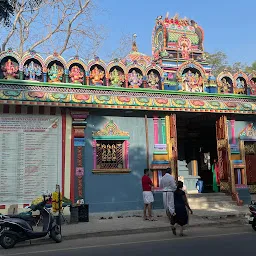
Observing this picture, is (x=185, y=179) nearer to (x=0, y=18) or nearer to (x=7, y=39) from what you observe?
(x=0, y=18)

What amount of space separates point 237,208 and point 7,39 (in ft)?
49.3

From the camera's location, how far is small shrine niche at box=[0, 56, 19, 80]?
11664 mm

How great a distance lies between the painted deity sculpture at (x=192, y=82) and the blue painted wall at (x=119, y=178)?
97.7 inches

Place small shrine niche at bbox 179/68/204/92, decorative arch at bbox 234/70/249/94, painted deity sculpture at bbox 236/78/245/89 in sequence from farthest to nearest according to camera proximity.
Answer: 1. painted deity sculpture at bbox 236/78/245/89
2. decorative arch at bbox 234/70/249/94
3. small shrine niche at bbox 179/68/204/92

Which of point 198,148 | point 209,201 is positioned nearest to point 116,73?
point 209,201

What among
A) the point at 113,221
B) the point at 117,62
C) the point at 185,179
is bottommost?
the point at 113,221

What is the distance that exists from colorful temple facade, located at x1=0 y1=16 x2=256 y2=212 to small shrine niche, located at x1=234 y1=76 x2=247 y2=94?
0.05m

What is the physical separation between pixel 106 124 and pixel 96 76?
1842 millimetres

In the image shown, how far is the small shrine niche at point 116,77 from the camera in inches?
511

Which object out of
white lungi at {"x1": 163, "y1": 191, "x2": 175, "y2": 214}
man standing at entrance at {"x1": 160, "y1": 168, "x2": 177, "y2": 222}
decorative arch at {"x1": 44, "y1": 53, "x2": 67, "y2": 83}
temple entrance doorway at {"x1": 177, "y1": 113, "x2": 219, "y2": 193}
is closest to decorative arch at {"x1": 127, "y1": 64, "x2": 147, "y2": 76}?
decorative arch at {"x1": 44, "y1": 53, "x2": 67, "y2": 83}

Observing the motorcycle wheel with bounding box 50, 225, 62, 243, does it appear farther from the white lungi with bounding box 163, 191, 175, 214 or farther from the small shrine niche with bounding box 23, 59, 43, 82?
the small shrine niche with bounding box 23, 59, 43, 82

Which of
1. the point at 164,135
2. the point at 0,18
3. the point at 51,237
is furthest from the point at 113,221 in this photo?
the point at 0,18

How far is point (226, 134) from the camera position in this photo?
14109 millimetres

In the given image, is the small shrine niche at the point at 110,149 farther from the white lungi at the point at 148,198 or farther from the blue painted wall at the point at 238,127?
the blue painted wall at the point at 238,127
